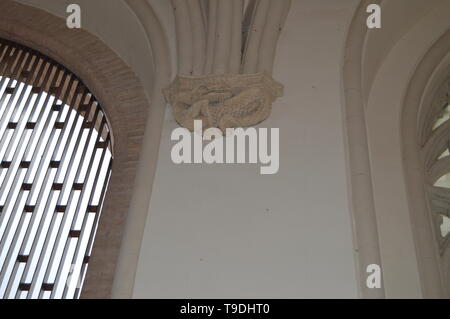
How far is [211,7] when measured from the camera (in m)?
4.32

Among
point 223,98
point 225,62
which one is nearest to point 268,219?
point 223,98

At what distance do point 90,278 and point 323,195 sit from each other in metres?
1.76

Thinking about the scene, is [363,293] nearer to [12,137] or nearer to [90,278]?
[90,278]

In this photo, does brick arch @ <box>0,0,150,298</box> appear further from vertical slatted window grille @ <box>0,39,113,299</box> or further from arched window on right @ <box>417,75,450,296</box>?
arched window on right @ <box>417,75,450,296</box>

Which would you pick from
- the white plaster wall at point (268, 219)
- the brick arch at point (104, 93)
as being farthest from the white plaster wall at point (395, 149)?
the brick arch at point (104, 93)

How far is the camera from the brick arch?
411 centimetres

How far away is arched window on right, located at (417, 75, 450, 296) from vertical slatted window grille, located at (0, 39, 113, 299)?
2.56 metres

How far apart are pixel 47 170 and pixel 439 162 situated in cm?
320

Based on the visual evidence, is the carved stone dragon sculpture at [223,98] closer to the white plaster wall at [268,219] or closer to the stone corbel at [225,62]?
the stone corbel at [225,62]

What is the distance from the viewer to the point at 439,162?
183 inches
